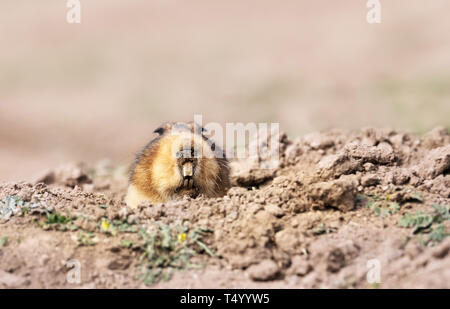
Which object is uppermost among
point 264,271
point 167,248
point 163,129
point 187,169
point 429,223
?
point 163,129

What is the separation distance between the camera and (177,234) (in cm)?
410

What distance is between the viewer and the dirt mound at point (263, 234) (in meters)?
3.72

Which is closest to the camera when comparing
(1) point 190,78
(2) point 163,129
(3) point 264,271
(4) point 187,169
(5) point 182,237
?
(3) point 264,271

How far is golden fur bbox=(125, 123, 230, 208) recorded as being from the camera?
5.07 m

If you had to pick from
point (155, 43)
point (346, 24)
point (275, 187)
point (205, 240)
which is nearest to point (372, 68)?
point (346, 24)

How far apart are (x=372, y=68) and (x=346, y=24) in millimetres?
2496

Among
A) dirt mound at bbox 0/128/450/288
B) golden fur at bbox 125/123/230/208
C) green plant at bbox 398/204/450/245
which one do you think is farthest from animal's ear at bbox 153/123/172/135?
green plant at bbox 398/204/450/245

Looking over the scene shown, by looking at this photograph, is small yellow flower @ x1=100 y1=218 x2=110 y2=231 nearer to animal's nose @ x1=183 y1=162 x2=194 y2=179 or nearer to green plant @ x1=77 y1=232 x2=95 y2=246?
→ green plant @ x1=77 y1=232 x2=95 y2=246

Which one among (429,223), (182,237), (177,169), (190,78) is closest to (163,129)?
(177,169)

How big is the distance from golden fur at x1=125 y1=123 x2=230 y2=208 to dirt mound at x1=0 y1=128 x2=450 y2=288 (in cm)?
50

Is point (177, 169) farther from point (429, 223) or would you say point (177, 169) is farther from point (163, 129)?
point (429, 223)

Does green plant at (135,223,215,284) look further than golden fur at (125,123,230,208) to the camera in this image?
No

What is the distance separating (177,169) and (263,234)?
142cm

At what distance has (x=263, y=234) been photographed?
395cm
